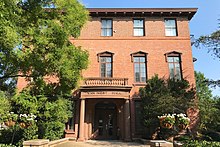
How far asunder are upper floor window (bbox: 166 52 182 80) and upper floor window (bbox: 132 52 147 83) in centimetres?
238

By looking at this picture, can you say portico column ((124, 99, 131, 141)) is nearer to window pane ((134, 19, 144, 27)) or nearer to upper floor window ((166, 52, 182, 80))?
upper floor window ((166, 52, 182, 80))

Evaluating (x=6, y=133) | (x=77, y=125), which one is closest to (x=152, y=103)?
(x=77, y=125)

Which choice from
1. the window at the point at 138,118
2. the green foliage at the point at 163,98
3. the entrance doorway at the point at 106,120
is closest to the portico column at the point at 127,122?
the green foliage at the point at 163,98

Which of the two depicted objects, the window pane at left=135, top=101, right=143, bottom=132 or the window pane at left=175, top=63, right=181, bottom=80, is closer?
the window pane at left=135, top=101, right=143, bottom=132

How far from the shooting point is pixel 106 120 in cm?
1770

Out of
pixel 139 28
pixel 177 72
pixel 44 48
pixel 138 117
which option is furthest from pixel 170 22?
pixel 44 48

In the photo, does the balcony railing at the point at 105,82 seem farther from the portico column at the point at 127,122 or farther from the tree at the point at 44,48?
the tree at the point at 44,48

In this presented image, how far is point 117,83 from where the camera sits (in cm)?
1630

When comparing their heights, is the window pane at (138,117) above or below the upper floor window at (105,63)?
below

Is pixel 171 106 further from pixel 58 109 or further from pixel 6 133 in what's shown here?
pixel 6 133

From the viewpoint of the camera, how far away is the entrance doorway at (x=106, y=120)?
17266 millimetres

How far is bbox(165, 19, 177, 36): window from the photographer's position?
19312 millimetres

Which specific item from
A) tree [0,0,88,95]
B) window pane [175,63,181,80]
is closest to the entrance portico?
window pane [175,63,181,80]

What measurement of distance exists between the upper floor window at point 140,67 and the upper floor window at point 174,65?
2.38 m
